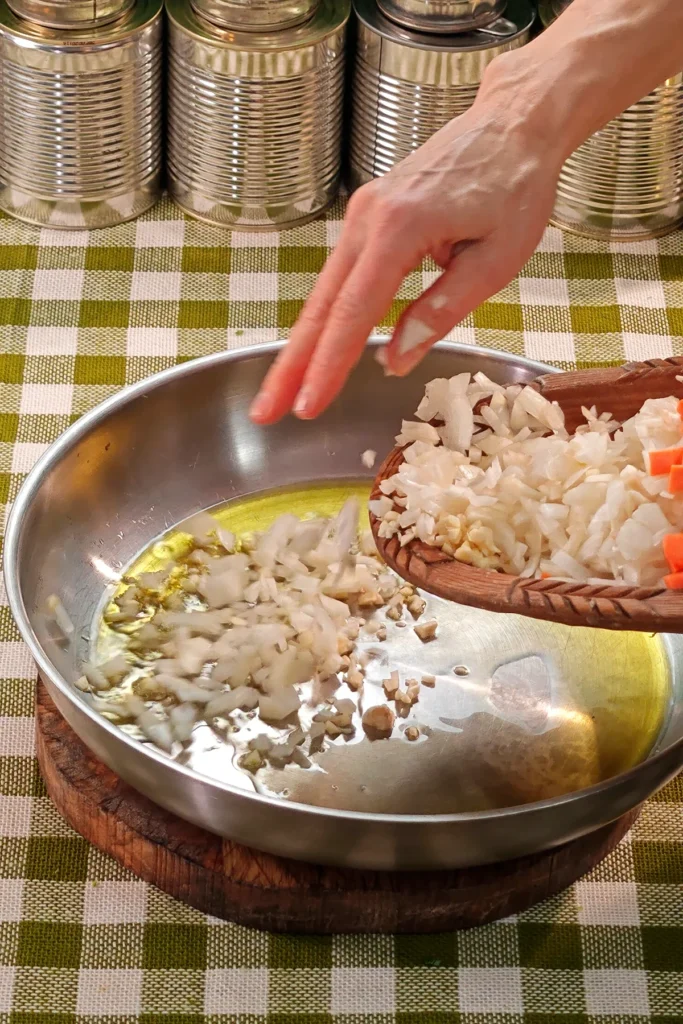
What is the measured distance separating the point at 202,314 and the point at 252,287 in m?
0.08

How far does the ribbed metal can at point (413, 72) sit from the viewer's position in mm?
1452

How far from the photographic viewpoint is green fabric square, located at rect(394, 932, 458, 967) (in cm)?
93

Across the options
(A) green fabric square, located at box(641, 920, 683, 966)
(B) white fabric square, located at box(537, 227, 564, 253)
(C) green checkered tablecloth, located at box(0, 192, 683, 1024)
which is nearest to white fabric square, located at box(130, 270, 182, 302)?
(C) green checkered tablecloth, located at box(0, 192, 683, 1024)

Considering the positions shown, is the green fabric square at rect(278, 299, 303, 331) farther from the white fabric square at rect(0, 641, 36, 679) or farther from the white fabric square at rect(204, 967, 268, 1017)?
the white fabric square at rect(204, 967, 268, 1017)

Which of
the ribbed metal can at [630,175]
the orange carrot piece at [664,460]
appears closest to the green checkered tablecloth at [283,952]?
the orange carrot piece at [664,460]

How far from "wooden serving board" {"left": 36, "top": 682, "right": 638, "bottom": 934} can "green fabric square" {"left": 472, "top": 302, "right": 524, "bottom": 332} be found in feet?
2.36

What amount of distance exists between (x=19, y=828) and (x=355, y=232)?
561 millimetres

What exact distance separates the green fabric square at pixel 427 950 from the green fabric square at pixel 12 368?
0.79m

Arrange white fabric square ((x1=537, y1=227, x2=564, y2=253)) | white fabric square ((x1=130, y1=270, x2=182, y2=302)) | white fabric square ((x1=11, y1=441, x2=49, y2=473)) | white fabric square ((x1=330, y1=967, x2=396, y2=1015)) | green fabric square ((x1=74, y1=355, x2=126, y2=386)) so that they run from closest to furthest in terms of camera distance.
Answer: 1. white fabric square ((x1=330, y1=967, x2=396, y2=1015))
2. white fabric square ((x1=11, y1=441, x2=49, y2=473))
3. green fabric square ((x1=74, y1=355, x2=126, y2=386))
4. white fabric square ((x1=130, y1=270, x2=182, y2=302))
5. white fabric square ((x1=537, y1=227, x2=564, y2=253))

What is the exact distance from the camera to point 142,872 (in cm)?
96

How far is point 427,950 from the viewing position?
94 cm

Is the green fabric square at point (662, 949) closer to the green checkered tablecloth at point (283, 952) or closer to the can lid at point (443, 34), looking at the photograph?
the green checkered tablecloth at point (283, 952)

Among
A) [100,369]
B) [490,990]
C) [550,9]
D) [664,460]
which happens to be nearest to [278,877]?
[490,990]

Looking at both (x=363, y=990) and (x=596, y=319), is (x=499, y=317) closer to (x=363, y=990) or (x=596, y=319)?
(x=596, y=319)
